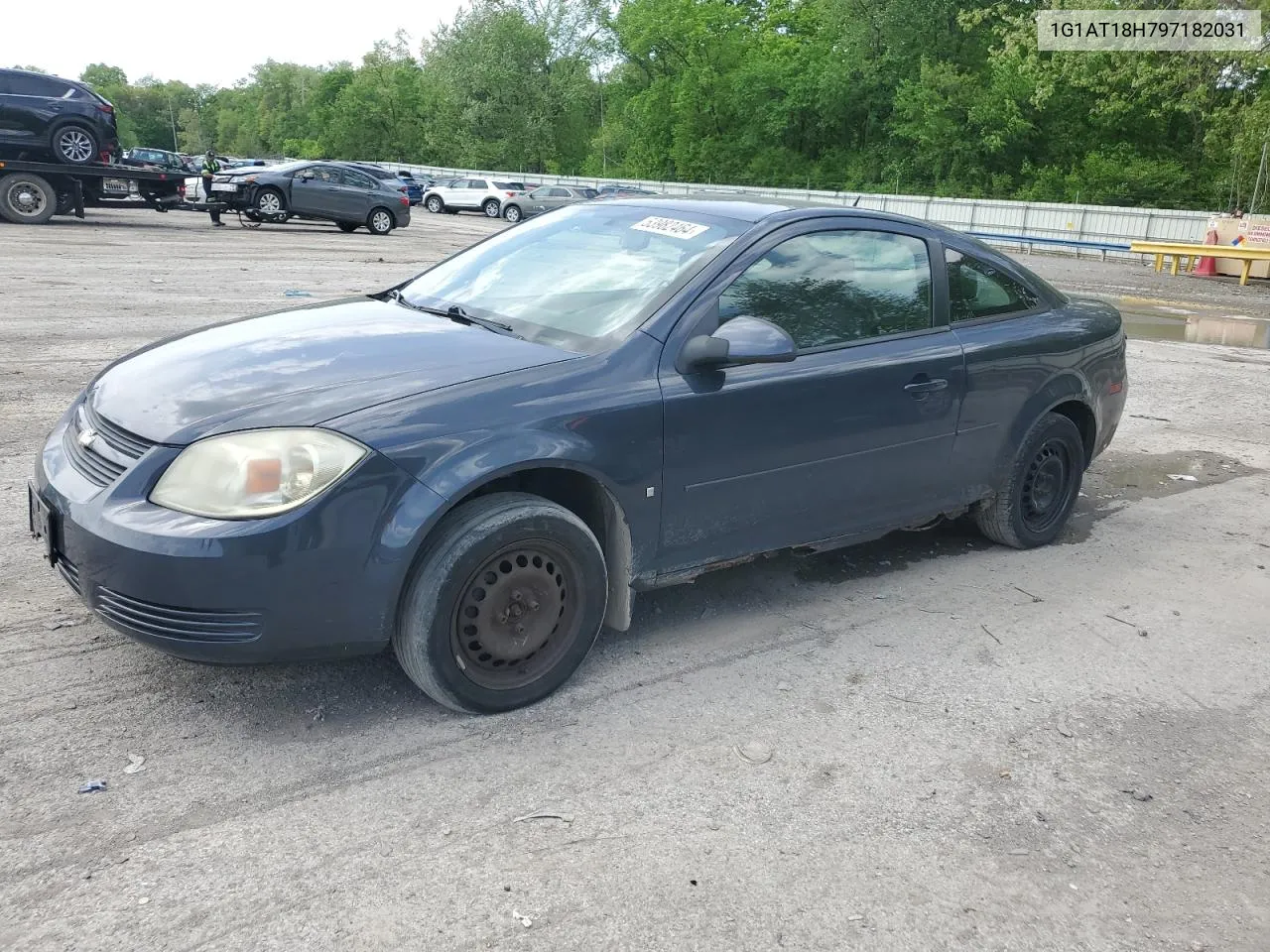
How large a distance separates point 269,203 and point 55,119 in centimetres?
583

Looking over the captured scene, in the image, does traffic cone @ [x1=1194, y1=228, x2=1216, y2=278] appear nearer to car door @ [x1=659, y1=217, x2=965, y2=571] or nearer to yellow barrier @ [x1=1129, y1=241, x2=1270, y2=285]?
yellow barrier @ [x1=1129, y1=241, x2=1270, y2=285]

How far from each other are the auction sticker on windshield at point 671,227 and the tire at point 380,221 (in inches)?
883

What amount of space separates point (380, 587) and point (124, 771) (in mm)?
856

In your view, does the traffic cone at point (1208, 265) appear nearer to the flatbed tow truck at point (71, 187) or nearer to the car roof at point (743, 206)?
the flatbed tow truck at point (71, 187)

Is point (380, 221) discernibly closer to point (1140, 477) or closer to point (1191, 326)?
point (1191, 326)

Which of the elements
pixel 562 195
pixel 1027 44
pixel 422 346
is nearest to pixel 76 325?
pixel 422 346

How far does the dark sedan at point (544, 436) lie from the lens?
3.08 meters

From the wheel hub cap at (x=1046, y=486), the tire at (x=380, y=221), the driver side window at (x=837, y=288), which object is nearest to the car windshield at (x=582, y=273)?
the driver side window at (x=837, y=288)

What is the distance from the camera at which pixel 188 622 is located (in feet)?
9.96

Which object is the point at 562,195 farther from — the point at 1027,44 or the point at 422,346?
the point at 422,346

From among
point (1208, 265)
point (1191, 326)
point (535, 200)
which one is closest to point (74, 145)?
point (1191, 326)

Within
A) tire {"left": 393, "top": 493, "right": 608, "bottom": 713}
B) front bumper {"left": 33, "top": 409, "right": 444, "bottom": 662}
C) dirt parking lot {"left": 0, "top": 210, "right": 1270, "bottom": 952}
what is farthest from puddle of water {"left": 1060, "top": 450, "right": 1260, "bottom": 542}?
front bumper {"left": 33, "top": 409, "right": 444, "bottom": 662}

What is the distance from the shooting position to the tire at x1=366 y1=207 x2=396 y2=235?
25.5 m

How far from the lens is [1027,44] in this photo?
29766 millimetres
